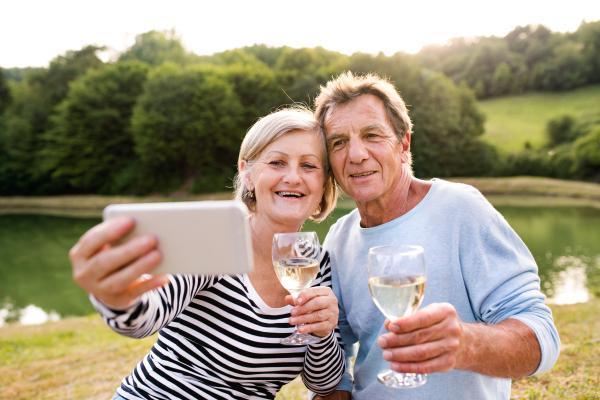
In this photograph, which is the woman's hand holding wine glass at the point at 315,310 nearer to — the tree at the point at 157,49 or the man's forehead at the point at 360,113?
the man's forehead at the point at 360,113

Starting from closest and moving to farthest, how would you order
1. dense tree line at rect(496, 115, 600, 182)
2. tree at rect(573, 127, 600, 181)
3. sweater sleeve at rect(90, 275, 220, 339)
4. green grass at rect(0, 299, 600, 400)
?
sweater sleeve at rect(90, 275, 220, 339) → green grass at rect(0, 299, 600, 400) → tree at rect(573, 127, 600, 181) → dense tree line at rect(496, 115, 600, 182)

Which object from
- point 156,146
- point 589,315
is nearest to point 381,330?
point 589,315

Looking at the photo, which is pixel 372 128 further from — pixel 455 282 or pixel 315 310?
pixel 315 310

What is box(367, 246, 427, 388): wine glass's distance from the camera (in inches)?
58.2

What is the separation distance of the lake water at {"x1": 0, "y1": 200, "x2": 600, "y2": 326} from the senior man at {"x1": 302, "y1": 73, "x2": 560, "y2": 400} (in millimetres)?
8210

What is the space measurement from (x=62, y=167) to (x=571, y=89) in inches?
2457

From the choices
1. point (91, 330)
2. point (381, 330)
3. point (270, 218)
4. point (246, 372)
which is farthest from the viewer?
point (91, 330)

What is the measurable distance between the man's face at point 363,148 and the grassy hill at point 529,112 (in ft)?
155

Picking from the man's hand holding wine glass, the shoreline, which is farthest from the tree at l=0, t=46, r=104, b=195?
the man's hand holding wine glass

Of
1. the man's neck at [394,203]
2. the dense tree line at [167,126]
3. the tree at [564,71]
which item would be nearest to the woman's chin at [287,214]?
the man's neck at [394,203]

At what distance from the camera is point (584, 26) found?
60906 millimetres

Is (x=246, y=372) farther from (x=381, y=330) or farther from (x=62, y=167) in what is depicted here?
(x=62, y=167)

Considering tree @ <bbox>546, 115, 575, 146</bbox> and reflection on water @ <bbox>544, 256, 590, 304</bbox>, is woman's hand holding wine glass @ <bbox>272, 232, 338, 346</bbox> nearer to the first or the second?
reflection on water @ <bbox>544, 256, 590, 304</bbox>

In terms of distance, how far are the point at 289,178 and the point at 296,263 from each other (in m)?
0.61
